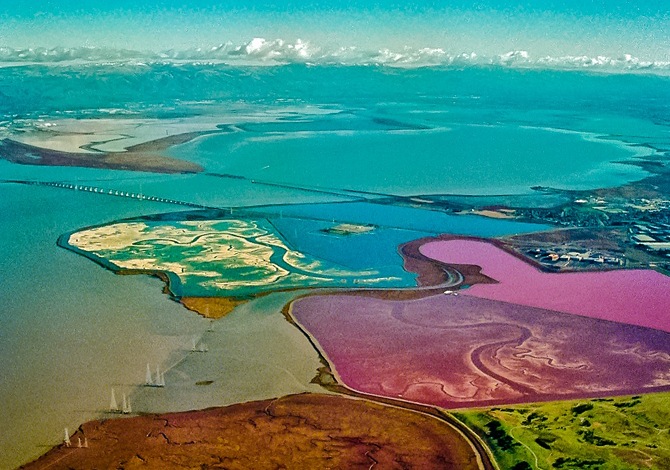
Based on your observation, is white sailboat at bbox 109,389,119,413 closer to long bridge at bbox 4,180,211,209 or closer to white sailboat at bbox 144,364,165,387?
white sailboat at bbox 144,364,165,387

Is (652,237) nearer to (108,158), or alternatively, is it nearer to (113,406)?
(113,406)

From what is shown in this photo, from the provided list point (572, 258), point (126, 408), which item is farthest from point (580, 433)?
point (572, 258)

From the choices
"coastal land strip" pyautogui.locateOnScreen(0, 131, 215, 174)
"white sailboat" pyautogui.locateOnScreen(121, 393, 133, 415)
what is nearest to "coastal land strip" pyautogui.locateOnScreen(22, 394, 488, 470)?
"white sailboat" pyautogui.locateOnScreen(121, 393, 133, 415)

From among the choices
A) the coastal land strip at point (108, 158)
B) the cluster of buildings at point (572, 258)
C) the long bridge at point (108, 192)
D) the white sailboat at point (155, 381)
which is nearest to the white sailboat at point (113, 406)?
the white sailboat at point (155, 381)

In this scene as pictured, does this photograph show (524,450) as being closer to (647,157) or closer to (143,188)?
(143,188)

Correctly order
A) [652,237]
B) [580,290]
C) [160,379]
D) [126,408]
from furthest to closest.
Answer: [652,237] < [580,290] < [160,379] < [126,408]

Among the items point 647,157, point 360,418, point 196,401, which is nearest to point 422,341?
point 360,418
